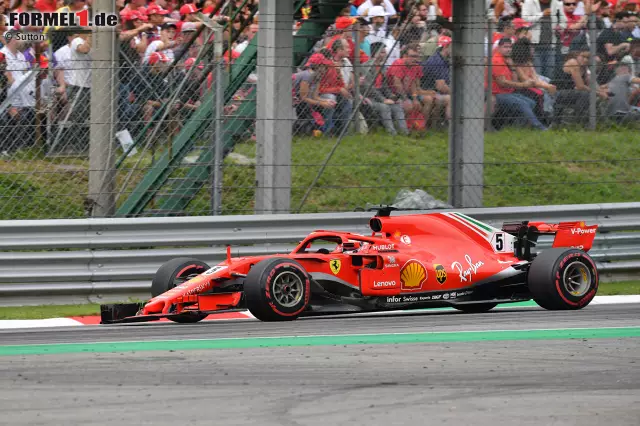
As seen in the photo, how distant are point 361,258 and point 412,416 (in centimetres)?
455

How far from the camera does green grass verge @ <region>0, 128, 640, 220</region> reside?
12680 millimetres

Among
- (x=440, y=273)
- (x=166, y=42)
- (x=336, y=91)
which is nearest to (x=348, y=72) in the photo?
(x=336, y=91)

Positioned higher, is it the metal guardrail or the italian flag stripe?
the italian flag stripe

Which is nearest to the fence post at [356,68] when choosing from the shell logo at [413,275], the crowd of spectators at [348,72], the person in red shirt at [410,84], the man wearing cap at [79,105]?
the crowd of spectators at [348,72]

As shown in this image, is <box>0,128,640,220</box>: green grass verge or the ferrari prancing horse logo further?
<box>0,128,640,220</box>: green grass verge

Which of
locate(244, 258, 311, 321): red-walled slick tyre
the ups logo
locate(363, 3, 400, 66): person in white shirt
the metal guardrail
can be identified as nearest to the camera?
locate(244, 258, 311, 321): red-walled slick tyre

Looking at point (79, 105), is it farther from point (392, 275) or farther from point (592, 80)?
point (592, 80)

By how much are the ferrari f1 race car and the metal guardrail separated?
4.71 ft

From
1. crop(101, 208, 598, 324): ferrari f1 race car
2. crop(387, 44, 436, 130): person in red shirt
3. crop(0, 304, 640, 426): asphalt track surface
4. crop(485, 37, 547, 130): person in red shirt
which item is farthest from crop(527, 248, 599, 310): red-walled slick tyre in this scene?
crop(485, 37, 547, 130): person in red shirt

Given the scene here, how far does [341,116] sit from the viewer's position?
13281 millimetres

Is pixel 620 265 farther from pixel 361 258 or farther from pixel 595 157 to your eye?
pixel 361 258

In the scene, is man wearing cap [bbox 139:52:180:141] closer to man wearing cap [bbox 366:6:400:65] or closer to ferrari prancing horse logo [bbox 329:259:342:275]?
man wearing cap [bbox 366:6:400:65]

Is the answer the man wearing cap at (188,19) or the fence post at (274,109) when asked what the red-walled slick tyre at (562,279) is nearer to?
the fence post at (274,109)

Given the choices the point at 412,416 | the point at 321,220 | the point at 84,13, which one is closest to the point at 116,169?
the point at 321,220
